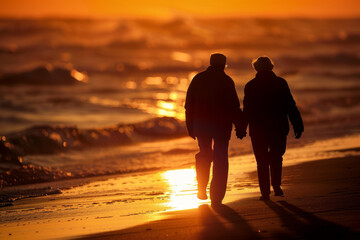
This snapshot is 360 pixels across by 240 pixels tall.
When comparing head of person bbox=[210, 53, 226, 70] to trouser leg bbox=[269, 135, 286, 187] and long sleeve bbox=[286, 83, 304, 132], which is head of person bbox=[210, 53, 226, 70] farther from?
trouser leg bbox=[269, 135, 286, 187]

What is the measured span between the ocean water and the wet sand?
4.01 metres

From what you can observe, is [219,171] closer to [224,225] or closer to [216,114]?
[216,114]

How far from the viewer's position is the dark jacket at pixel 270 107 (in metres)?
7.35

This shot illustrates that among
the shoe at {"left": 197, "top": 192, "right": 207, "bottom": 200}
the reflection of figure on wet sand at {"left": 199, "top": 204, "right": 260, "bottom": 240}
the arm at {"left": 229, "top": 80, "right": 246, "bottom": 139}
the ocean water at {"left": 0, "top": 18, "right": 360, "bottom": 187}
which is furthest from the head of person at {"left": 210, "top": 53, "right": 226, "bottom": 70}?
the ocean water at {"left": 0, "top": 18, "right": 360, "bottom": 187}

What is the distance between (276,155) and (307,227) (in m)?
1.70

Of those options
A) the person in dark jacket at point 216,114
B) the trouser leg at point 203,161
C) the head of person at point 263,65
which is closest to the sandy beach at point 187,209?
the trouser leg at point 203,161

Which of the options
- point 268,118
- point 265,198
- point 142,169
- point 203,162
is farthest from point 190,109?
point 142,169

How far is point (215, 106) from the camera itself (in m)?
7.34

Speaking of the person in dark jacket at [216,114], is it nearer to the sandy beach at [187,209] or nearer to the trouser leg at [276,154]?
the sandy beach at [187,209]

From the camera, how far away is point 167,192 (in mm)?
8312

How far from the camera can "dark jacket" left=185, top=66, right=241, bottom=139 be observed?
288 inches

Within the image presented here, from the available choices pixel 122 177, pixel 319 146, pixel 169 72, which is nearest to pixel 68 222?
pixel 122 177

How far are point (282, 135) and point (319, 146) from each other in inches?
214

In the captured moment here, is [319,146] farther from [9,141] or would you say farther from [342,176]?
[9,141]
